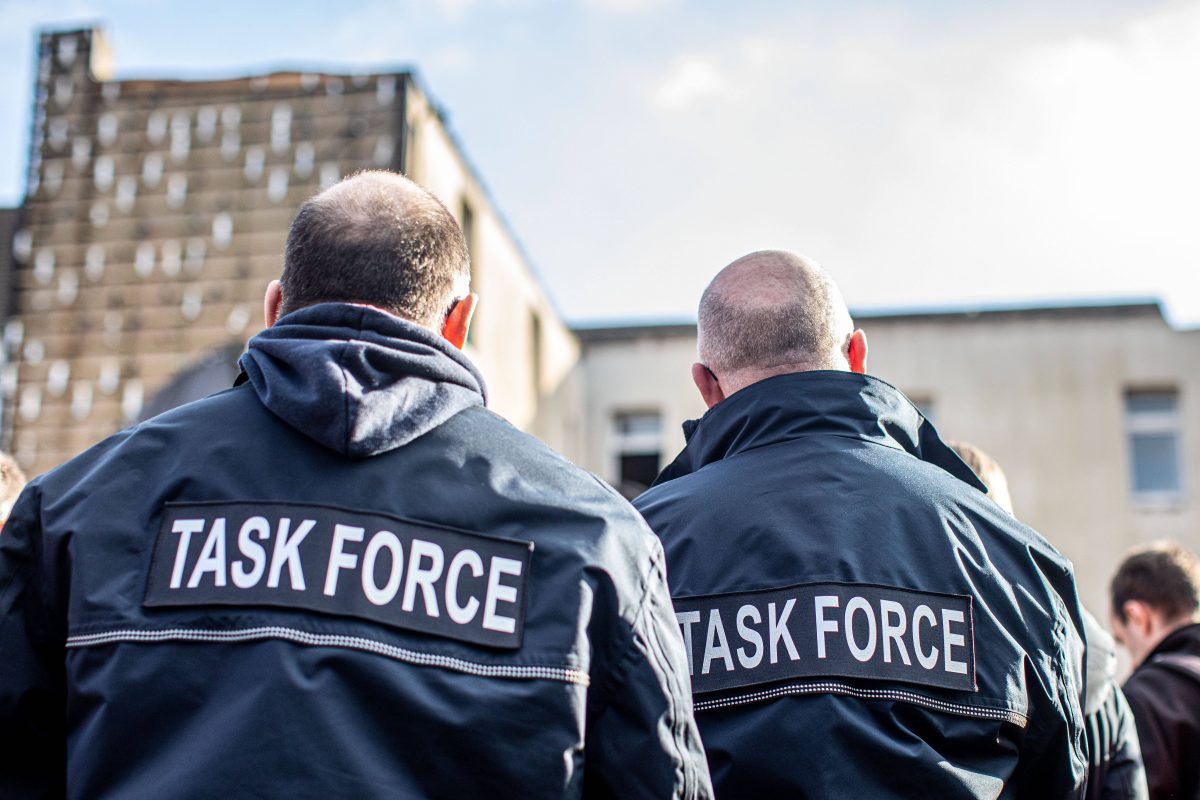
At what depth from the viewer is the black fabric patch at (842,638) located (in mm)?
2223

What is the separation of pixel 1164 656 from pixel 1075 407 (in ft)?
51.9

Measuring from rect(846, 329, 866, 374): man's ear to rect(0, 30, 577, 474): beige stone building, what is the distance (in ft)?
31.7

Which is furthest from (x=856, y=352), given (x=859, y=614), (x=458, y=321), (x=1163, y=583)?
(x=1163, y=583)

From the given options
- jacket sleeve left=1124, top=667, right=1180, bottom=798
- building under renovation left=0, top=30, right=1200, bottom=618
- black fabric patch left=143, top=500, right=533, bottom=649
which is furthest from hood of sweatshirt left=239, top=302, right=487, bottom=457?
building under renovation left=0, top=30, right=1200, bottom=618

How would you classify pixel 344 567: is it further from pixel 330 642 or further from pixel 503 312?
pixel 503 312

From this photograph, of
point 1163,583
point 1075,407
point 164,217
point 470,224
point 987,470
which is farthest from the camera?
point 1075,407

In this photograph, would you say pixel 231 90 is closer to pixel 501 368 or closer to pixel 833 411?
pixel 501 368

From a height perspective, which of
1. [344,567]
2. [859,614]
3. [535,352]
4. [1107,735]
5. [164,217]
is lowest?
[1107,735]

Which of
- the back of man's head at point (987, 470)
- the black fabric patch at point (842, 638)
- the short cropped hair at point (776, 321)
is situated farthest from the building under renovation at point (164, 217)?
the black fabric patch at point (842, 638)

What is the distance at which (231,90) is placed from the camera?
42.3ft

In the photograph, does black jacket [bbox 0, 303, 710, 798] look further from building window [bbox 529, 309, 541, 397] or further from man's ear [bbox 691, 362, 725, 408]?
building window [bbox 529, 309, 541, 397]

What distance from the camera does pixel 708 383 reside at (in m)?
2.81

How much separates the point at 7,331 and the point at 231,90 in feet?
11.7

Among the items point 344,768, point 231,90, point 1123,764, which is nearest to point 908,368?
point 231,90
